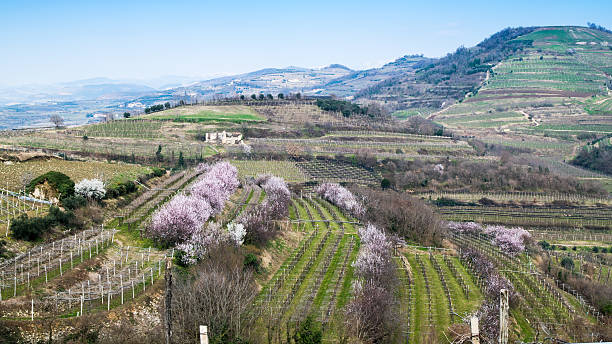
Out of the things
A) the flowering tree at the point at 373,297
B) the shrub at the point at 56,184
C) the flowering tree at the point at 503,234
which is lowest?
the flowering tree at the point at 503,234

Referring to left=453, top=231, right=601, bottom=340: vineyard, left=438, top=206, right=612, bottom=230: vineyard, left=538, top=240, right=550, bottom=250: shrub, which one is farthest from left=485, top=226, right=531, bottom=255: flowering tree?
left=438, top=206, right=612, bottom=230: vineyard

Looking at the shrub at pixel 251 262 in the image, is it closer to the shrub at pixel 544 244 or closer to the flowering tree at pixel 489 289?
the flowering tree at pixel 489 289

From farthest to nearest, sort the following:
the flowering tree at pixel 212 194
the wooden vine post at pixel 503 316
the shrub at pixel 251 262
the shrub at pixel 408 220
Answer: the shrub at pixel 408 220 < the flowering tree at pixel 212 194 < the shrub at pixel 251 262 < the wooden vine post at pixel 503 316

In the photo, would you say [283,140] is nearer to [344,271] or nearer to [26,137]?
[26,137]

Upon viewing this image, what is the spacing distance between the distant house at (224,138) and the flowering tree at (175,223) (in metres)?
55.2

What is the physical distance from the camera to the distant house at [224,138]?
296 feet

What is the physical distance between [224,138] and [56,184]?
5576 cm

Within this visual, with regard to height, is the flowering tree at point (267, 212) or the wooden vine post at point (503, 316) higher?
the wooden vine post at point (503, 316)

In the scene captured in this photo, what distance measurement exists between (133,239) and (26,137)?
2061 inches

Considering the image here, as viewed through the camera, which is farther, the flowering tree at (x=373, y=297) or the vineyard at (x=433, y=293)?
the vineyard at (x=433, y=293)

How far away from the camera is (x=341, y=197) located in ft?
190

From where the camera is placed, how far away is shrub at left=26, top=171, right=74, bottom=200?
3519 cm

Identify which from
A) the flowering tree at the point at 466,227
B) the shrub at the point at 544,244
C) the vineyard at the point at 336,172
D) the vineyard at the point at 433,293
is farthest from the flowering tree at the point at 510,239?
the vineyard at the point at 336,172

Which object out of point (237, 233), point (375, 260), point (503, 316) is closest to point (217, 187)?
point (237, 233)
